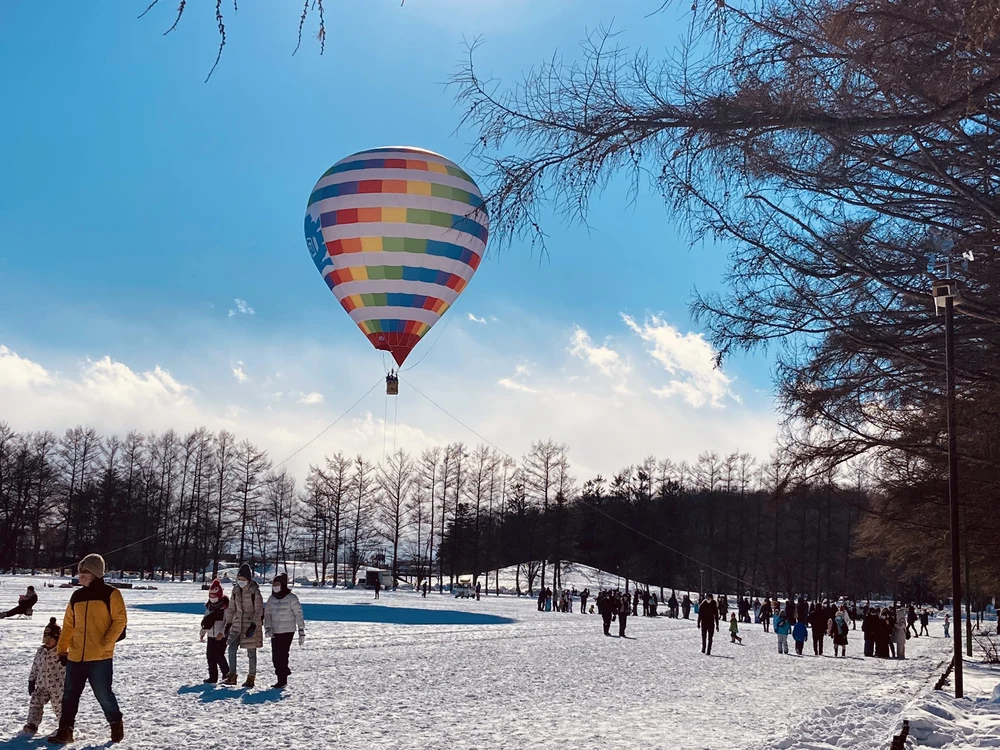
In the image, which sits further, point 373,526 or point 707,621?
point 373,526

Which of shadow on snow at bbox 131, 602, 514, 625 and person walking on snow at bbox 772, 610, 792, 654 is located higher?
person walking on snow at bbox 772, 610, 792, 654

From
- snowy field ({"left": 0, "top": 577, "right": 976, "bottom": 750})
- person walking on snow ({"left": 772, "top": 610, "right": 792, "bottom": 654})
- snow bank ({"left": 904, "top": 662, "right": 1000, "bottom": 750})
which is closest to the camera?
snow bank ({"left": 904, "top": 662, "right": 1000, "bottom": 750})

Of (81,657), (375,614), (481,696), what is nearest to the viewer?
(81,657)

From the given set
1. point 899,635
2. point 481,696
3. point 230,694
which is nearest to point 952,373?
point 481,696

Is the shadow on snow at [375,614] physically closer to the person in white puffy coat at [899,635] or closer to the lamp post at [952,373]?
the person in white puffy coat at [899,635]

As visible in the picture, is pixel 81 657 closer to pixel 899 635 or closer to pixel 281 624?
pixel 281 624

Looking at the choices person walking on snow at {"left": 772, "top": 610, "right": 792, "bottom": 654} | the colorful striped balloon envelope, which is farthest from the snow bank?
the colorful striped balloon envelope

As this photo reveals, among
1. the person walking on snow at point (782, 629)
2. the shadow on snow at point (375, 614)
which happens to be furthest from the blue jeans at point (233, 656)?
the shadow on snow at point (375, 614)

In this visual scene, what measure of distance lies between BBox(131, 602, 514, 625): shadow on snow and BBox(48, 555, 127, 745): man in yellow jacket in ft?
67.7

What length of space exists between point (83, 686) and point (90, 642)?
0.34 m

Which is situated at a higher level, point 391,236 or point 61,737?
point 391,236

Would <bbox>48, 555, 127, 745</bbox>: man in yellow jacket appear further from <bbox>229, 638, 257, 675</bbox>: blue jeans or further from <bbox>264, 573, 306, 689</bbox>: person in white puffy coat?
<bbox>264, 573, 306, 689</bbox>: person in white puffy coat

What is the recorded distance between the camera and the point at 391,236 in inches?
990

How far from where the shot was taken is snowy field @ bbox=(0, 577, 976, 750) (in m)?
8.56
